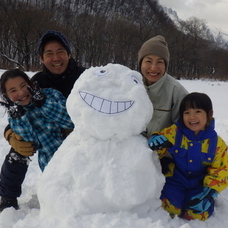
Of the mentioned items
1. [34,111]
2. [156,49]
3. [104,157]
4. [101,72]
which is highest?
[156,49]

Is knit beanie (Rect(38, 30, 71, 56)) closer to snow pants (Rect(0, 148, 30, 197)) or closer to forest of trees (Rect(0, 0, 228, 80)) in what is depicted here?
snow pants (Rect(0, 148, 30, 197))

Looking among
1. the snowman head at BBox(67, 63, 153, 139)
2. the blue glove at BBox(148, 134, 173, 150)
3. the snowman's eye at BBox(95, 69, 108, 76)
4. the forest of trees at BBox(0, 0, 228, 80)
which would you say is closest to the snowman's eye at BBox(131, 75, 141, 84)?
the snowman head at BBox(67, 63, 153, 139)

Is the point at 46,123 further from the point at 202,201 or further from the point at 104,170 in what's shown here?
the point at 202,201

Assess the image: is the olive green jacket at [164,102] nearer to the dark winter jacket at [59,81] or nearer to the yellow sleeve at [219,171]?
the yellow sleeve at [219,171]

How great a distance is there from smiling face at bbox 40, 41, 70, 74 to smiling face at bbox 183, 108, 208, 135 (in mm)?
1069

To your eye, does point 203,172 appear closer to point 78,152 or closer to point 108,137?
point 108,137

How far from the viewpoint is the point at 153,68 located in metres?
1.98

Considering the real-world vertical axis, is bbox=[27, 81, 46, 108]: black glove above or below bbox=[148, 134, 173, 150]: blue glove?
above

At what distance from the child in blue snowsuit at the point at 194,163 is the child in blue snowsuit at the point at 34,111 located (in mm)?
720

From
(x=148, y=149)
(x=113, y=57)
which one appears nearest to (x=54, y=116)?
(x=148, y=149)

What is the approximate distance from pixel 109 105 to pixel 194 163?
2.59ft

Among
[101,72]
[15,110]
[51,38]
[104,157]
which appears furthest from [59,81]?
[104,157]

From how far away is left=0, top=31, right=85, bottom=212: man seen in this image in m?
1.86

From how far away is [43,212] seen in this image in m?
1.36
